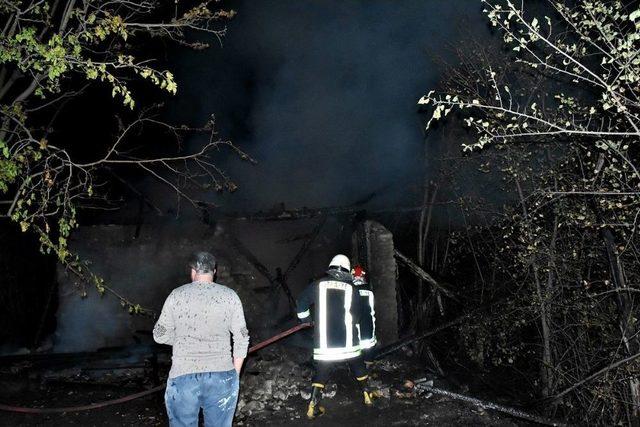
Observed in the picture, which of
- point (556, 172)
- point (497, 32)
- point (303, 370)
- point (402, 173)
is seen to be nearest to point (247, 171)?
point (402, 173)

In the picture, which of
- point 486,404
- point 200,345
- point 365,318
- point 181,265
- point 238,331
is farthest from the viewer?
point 181,265

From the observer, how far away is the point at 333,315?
5523 millimetres

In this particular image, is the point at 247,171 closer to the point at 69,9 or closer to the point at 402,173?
the point at 402,173

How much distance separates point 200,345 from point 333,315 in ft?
8.17

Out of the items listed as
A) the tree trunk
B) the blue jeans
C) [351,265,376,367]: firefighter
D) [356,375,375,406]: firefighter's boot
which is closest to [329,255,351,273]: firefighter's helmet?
[351,265,376,367]: firefighter

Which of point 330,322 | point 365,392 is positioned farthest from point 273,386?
point 330,322

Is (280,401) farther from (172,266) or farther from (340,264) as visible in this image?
(172,266)

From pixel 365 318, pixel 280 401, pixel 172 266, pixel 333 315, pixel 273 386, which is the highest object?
pixel 172 266

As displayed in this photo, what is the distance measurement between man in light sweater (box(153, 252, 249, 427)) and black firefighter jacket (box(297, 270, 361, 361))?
2.15 metres

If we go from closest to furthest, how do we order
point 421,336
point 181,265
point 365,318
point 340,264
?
1. point 340,264
2. point 365,318
3. point 421,336
4. point 181,265

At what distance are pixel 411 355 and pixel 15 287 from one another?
30.3 ft

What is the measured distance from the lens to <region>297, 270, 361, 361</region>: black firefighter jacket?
216 inches

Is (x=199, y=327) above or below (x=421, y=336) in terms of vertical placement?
above

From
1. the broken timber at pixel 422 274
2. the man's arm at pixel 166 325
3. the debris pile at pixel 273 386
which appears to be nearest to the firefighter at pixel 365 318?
the debris pile at pixel 273 386
